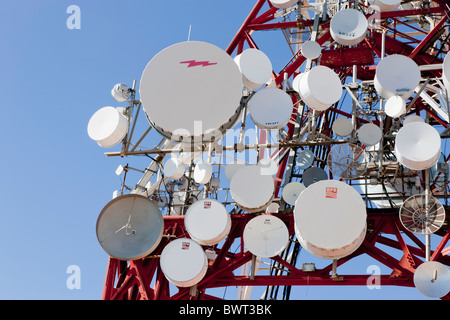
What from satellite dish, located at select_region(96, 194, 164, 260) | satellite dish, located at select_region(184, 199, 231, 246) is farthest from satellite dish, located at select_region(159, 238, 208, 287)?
satellite dish, located at select_region(96, 194, 164, 260)

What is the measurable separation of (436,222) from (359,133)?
12.0ft

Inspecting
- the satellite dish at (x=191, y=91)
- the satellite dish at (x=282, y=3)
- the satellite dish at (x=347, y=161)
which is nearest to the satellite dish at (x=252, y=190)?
the satellite dish at (x=191, y=91)

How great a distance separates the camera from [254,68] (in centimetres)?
1948

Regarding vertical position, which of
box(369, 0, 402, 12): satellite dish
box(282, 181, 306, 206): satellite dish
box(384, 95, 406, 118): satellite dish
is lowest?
A: box(282, 181, 306, 206): satellite dish

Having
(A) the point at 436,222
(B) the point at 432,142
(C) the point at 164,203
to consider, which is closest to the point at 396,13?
(B) the point at 432,142

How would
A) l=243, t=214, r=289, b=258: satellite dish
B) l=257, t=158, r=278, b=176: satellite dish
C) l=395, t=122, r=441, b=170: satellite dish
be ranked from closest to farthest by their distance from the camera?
l=395, t=122, r=441, b=170: satellite dish
l=243, t=214, r=289, b=258: satellite dish
l=257, t=158, r=278, b=176: satellite dish

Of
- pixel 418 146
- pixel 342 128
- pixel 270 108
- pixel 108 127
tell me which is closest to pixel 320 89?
pixel 270 108

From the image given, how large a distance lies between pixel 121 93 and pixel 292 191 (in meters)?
6.49

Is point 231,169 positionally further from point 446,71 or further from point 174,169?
point 446,71

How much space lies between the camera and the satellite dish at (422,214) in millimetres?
16797

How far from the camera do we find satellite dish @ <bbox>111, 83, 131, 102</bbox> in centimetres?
2069

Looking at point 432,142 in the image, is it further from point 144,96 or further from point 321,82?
point 144,96

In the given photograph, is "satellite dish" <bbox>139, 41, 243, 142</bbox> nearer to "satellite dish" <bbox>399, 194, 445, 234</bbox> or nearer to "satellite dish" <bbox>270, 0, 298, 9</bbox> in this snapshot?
"satellite dish" <bbox>399, 194, 445, 234</bbox>

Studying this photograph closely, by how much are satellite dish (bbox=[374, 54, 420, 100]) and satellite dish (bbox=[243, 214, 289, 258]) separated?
5.03 meters
